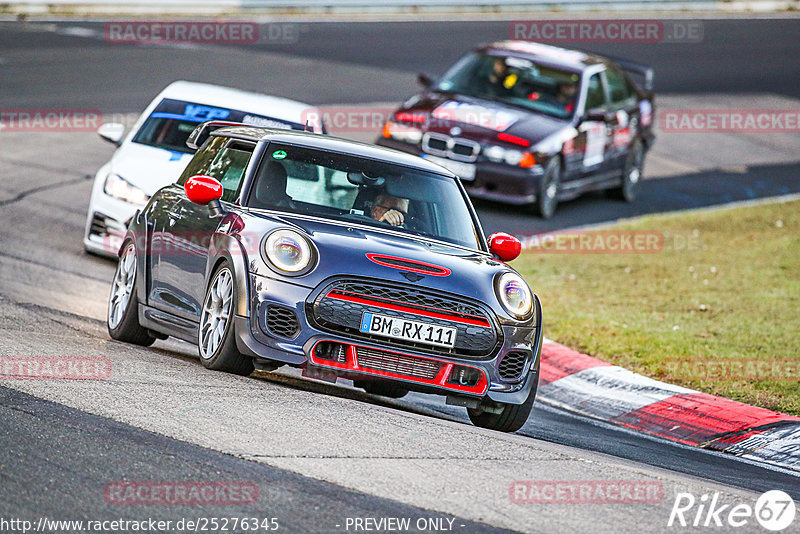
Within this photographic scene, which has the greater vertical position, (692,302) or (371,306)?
(371,306)

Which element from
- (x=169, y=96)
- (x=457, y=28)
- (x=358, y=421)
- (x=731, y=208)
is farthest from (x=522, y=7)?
(x=358, y=421)

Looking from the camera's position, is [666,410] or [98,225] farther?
[98,225]

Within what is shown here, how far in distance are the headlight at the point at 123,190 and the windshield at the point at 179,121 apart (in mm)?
555

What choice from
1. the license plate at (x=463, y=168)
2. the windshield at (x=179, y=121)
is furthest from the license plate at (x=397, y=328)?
the license plate at (x=463, y=168)

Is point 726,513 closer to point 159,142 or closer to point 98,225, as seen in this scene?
point 98,225

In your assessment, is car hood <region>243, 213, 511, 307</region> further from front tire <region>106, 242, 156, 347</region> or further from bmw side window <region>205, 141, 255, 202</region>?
front tire <region>106, 242, 156, 347</region>

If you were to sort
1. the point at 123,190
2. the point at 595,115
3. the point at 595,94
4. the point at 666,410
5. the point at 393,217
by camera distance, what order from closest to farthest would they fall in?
the point at 393,217 < the point at 666,410 < the point at 123,190 < the point at 595,115 < the point at 595,94

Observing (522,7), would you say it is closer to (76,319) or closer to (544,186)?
(544,186)

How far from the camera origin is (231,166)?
9.08 metres

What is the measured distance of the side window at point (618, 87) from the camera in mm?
18953

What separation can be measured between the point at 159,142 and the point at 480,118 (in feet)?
16.5

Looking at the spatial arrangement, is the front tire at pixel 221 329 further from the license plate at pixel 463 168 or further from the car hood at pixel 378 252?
the license plate at pixel 463 168

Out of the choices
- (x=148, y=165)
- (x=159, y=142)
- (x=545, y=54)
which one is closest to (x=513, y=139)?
(x=545, y=54)

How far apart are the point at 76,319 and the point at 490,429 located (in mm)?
3376
